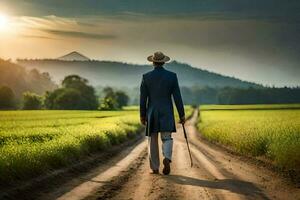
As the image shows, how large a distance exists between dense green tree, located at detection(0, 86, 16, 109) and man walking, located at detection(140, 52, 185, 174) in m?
106

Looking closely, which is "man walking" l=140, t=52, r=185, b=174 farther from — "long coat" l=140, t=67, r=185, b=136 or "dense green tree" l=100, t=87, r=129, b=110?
"dense green tree" l=100, t=87, r=129, b=110

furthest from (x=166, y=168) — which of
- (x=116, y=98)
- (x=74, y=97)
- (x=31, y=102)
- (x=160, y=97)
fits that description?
(x=116, y=98)

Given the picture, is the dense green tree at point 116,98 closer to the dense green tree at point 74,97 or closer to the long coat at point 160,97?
the dense green tree at point 74,97

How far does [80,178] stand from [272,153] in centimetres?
728

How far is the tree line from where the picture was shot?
118m

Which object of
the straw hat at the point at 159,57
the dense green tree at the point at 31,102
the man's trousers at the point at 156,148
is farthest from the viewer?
the dense green tree at the point at 31,102

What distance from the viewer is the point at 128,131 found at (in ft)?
121

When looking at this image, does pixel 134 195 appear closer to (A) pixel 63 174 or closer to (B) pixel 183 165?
(A) pixel 63 174

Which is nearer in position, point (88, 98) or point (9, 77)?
point (88, 98)

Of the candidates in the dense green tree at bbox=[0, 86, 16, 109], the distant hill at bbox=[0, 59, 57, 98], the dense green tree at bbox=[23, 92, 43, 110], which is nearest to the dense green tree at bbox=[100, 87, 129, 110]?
the dense green tree at bbox=[23, 92, 43, 110]

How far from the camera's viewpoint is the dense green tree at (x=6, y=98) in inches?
4572

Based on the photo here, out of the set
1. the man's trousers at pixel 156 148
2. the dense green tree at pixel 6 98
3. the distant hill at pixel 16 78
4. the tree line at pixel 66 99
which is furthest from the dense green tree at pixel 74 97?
the man's trousers at pixel 156 148

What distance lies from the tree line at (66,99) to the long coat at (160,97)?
104576 mm

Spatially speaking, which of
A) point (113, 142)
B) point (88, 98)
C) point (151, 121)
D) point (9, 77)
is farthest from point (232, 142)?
point (9, 77)
